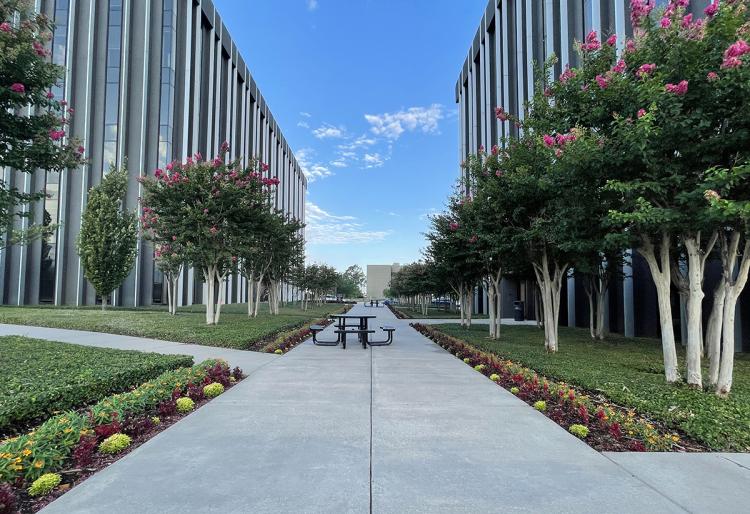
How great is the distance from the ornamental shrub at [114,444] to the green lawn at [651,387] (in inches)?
214

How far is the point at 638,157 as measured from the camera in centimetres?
615

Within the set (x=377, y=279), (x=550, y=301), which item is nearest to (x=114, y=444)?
(x=550, y=301)

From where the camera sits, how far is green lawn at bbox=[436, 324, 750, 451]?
4371mm

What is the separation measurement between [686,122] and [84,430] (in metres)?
7.67

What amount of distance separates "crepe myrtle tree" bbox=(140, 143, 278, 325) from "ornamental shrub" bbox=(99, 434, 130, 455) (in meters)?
10.8

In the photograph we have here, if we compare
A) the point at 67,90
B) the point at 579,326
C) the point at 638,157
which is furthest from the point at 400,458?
the point at 67,90

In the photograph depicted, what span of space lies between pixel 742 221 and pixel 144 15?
34334 millimetres

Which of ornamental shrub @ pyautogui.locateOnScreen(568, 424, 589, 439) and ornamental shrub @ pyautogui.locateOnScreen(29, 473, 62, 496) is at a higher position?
ornamental shrub @ pyautogui.locateOnScreen(29, 473, 62, 496)

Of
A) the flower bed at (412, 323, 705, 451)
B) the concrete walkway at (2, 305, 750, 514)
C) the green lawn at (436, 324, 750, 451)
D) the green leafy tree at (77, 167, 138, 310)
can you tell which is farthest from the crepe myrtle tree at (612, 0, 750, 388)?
the green leafy tree at (77, 167, 138, 310)

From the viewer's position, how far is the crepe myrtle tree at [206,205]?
1407 cm

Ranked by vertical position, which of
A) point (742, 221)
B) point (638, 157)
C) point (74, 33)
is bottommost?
point (742, 221)

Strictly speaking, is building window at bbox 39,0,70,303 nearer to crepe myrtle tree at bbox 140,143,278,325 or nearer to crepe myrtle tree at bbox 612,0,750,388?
crepe myrtle tree at bbox 140,143,278,325

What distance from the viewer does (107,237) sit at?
904 inches

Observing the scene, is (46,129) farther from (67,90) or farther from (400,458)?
(67,90)
